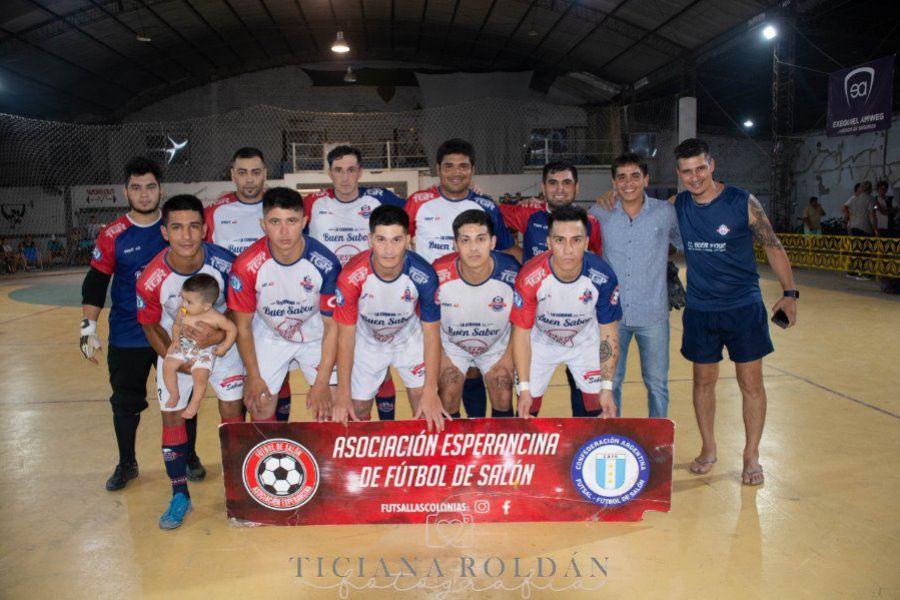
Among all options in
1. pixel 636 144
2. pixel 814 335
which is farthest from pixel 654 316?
pixel 636 144

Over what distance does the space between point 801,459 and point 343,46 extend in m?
20.8

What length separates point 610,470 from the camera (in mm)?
3680

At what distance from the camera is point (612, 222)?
180 inches

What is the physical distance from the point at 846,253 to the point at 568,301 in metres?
14.2

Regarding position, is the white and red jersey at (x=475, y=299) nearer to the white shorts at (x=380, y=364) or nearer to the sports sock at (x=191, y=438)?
the white shorts at (x=380, y=364)

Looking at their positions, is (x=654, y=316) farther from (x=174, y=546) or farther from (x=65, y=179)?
(x=65, y=179)

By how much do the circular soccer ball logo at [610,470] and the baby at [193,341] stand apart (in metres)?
2.27

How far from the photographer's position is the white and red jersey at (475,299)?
4238mm

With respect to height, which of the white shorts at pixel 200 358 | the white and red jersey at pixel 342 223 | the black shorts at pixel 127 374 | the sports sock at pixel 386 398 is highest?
the white and red jersey at pixel 342 223

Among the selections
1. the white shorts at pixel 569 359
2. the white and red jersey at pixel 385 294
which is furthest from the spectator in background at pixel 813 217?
the white and red jersey at pixel 385 294

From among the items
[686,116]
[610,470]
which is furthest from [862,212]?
[610,470]

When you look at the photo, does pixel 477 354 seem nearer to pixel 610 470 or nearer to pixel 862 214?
pixel 610 470

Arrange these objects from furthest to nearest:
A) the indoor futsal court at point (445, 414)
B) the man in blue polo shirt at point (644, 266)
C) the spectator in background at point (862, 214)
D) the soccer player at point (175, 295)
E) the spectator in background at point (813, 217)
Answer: the spectator in background at point (813, 217) → the spectator in background at point (862, 214) → the man in blue polo shirt at point (644, 266) → the soccer player at point (175, 295) → the indoor futsal court at point (445, 414)

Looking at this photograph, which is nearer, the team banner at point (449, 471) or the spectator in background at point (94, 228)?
the team banner at point (449, 471)
